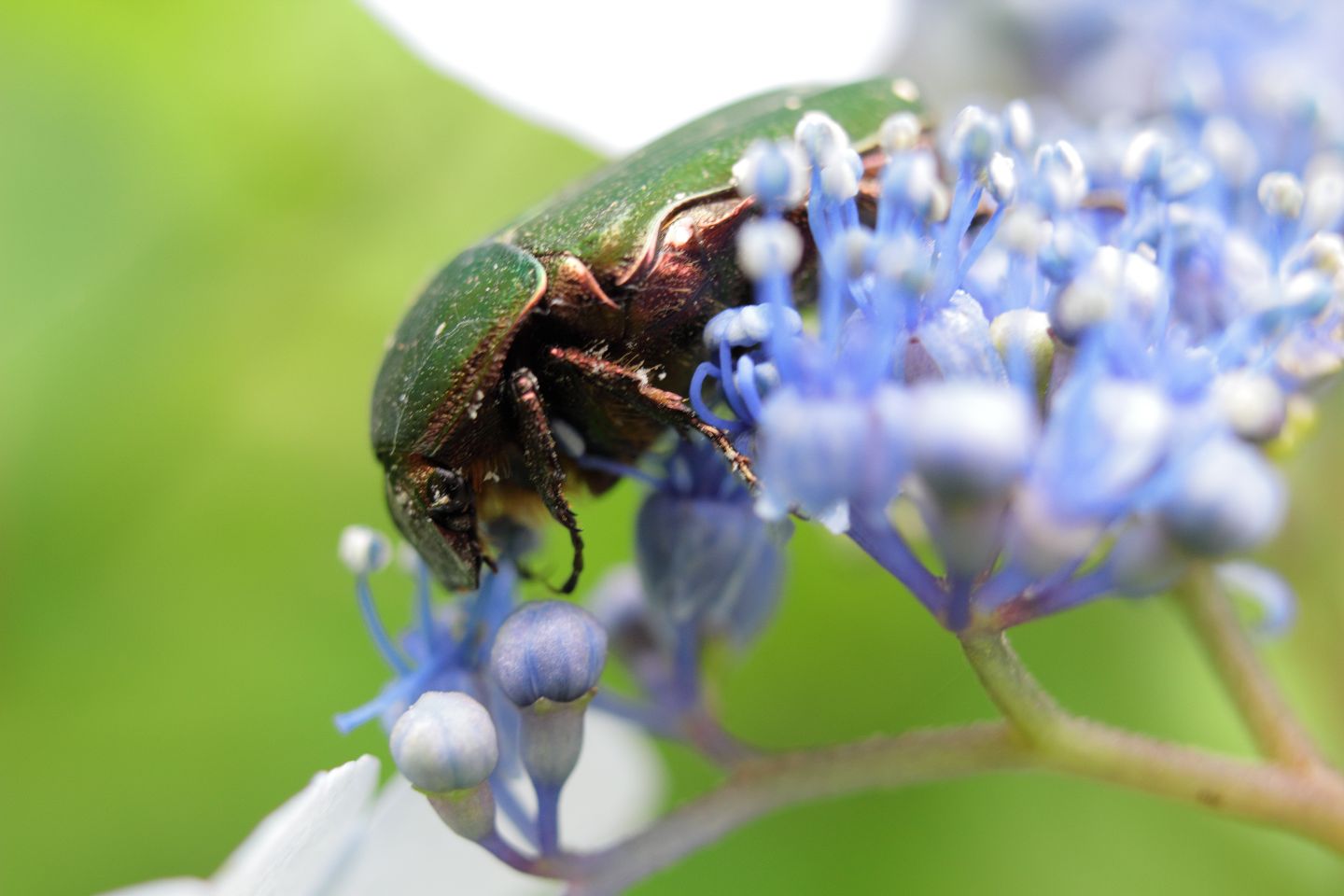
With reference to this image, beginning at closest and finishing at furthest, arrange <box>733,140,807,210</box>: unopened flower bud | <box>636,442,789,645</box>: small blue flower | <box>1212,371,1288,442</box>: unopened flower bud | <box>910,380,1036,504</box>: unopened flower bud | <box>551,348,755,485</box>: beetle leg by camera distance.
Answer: <box>910,380,1036,504</box>: unopened flower bud < <box>1212,371,1288,442</box>: unopened flower bud < <box>733,140,807,210</box>: unopened flower bud < <box>551,348,755,485</box>: beetle leg < <box>636,442,789,645</box>: small blue flower

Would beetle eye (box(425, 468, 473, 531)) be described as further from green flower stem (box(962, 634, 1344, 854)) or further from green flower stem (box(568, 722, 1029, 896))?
green flower stem (box(962, 634, 1344, 854))

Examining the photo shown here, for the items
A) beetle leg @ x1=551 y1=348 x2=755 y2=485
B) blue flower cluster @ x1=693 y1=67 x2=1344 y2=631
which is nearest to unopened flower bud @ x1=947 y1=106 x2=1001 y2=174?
blue flower cluster @ x1=693 y1=67 x2=1344 y2=631

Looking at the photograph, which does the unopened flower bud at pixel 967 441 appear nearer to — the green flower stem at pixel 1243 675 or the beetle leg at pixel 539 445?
the beetle leg at pixel 539 445

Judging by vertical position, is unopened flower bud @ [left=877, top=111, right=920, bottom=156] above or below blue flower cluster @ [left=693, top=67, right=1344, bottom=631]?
above

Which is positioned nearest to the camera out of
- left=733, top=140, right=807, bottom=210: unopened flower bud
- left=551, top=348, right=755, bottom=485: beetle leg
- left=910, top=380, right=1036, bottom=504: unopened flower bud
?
left=910, top=380, right=1036, bottom=504: unopened flower bud

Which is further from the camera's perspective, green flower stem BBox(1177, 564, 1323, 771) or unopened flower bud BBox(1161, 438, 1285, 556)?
green flower stem BBox(1177, 564, 1323, 771)

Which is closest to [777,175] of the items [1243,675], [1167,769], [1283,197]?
[1283,197]

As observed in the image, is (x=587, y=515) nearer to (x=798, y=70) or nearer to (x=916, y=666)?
(x=916, y=666)
